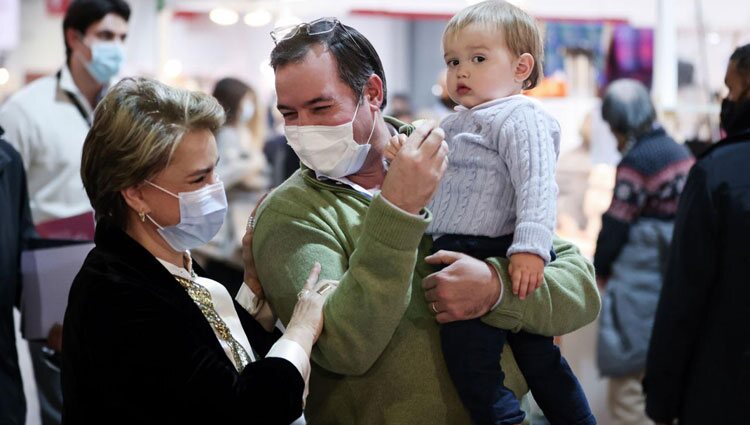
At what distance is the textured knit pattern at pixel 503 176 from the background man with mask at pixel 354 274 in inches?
3.8

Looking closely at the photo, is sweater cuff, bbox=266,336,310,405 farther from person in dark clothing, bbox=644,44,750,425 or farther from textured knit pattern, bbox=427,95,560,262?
person in dark clothing, bbox=644,44,750,425

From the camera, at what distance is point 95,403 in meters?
1.73

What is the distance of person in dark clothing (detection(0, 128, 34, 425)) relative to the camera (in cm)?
287

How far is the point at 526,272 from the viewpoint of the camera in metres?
1.92

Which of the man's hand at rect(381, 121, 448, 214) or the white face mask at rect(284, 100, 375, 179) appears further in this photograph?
the white face mask at rect(284, 100, 375, 179)

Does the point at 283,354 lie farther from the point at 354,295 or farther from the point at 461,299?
the point at 461,299

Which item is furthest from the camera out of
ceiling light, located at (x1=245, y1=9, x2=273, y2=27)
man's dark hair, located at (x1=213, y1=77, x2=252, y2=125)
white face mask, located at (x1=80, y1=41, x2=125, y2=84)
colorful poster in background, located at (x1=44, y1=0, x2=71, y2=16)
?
colorful poster in background, located at (x1=44, y1=0, x2=71, y2=16)

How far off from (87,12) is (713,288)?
2.57 meters

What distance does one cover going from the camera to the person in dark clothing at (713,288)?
9.42 feet

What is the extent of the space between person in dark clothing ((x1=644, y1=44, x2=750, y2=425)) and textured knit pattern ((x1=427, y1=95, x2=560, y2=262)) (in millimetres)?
1055

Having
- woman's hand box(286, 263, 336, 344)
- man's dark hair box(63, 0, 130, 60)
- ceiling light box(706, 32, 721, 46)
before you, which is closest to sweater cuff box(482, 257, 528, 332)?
woman's hand box(286, 263, 336, 344)

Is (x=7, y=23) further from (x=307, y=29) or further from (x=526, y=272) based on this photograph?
(x=526, y=272)

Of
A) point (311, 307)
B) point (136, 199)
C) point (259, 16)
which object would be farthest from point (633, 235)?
point (259, 16)

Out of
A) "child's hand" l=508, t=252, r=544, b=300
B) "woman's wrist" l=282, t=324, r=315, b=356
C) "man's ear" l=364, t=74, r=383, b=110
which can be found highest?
"man's ear" l=364, t=74, r=383, b=110
